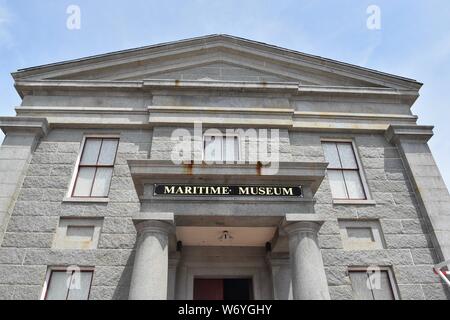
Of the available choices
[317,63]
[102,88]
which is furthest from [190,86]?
[317,63]

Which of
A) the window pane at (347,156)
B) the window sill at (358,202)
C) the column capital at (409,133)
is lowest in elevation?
the window sill at (358,202)

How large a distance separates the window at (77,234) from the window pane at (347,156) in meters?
8.12

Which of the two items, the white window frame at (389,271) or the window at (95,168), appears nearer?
the white window frame at (389,271)

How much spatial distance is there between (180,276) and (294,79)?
8451 mm

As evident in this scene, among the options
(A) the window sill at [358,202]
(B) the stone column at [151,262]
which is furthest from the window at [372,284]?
(B) the stone column at [151,262]

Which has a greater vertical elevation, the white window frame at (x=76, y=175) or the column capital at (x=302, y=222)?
the white window frame at (x=76, y=175)

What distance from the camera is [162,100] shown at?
11906 mm

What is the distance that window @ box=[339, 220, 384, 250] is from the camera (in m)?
9.58

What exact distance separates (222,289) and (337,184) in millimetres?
4968

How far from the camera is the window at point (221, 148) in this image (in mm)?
10949

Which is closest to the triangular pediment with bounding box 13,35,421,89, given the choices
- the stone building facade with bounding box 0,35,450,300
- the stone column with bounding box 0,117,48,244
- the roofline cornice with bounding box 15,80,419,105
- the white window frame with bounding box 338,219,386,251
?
the stone building facade with bounding box 0,35,450,300

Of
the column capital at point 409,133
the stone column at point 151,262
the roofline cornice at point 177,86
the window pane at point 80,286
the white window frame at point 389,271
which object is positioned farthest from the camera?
the roofline cornice at point 177,86

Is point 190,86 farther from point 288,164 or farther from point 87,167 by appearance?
point 288,164
